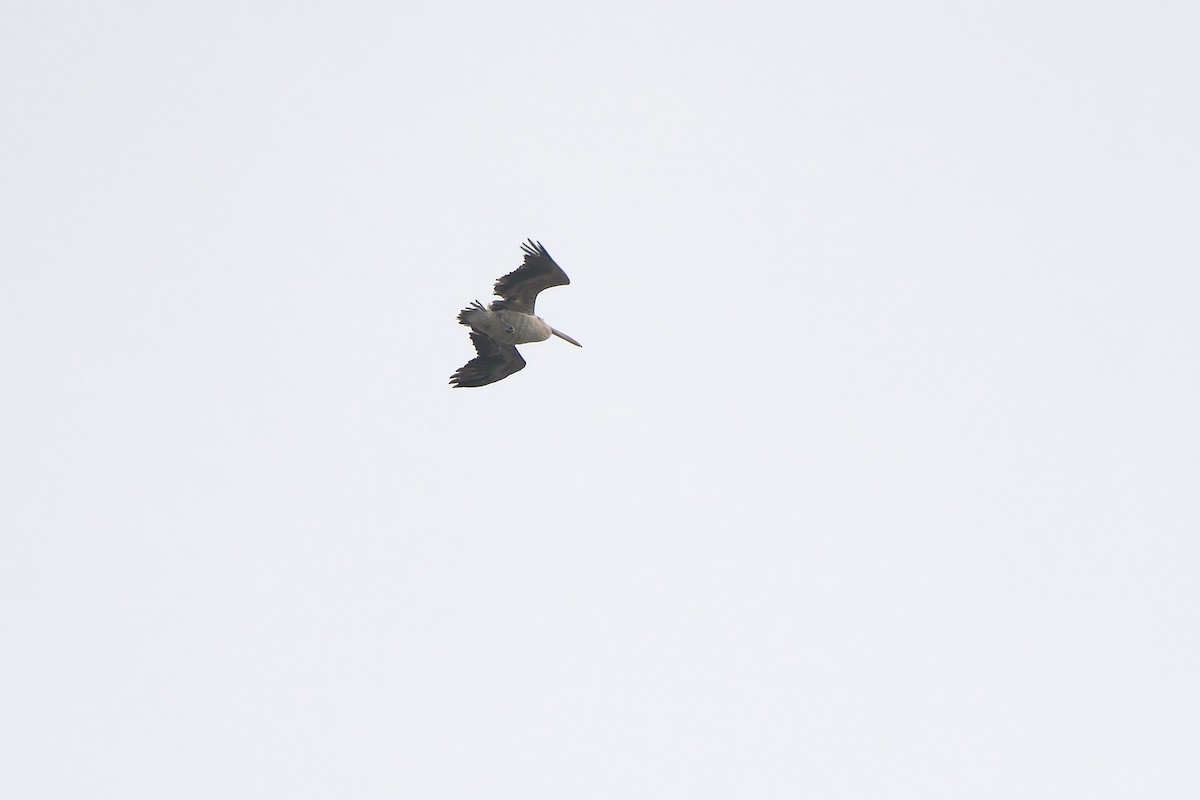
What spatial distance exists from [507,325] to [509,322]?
0.08 m

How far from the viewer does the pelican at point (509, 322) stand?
31891 millimetres

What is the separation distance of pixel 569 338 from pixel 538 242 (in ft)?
11.0

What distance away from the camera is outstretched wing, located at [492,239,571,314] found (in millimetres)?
31531

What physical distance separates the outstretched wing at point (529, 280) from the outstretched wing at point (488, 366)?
1096 millimetres

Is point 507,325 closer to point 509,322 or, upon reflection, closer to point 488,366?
point 509,322

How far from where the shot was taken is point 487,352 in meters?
33.4

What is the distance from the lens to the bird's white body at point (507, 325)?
32344mm

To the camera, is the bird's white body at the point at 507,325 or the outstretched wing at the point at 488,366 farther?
the outstretched wing at the point at 488,366

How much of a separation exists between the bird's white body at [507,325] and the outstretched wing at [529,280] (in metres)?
0.17

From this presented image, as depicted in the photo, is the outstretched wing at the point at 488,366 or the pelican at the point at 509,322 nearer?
the pelican at the point at 509,322

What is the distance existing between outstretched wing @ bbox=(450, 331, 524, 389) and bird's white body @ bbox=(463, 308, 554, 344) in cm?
44

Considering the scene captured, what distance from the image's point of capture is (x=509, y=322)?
3244 cm

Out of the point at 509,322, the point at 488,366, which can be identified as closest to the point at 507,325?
the point at 509,322

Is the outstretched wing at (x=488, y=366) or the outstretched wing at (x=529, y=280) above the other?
the outstretched wing at (x=529, y=280)
